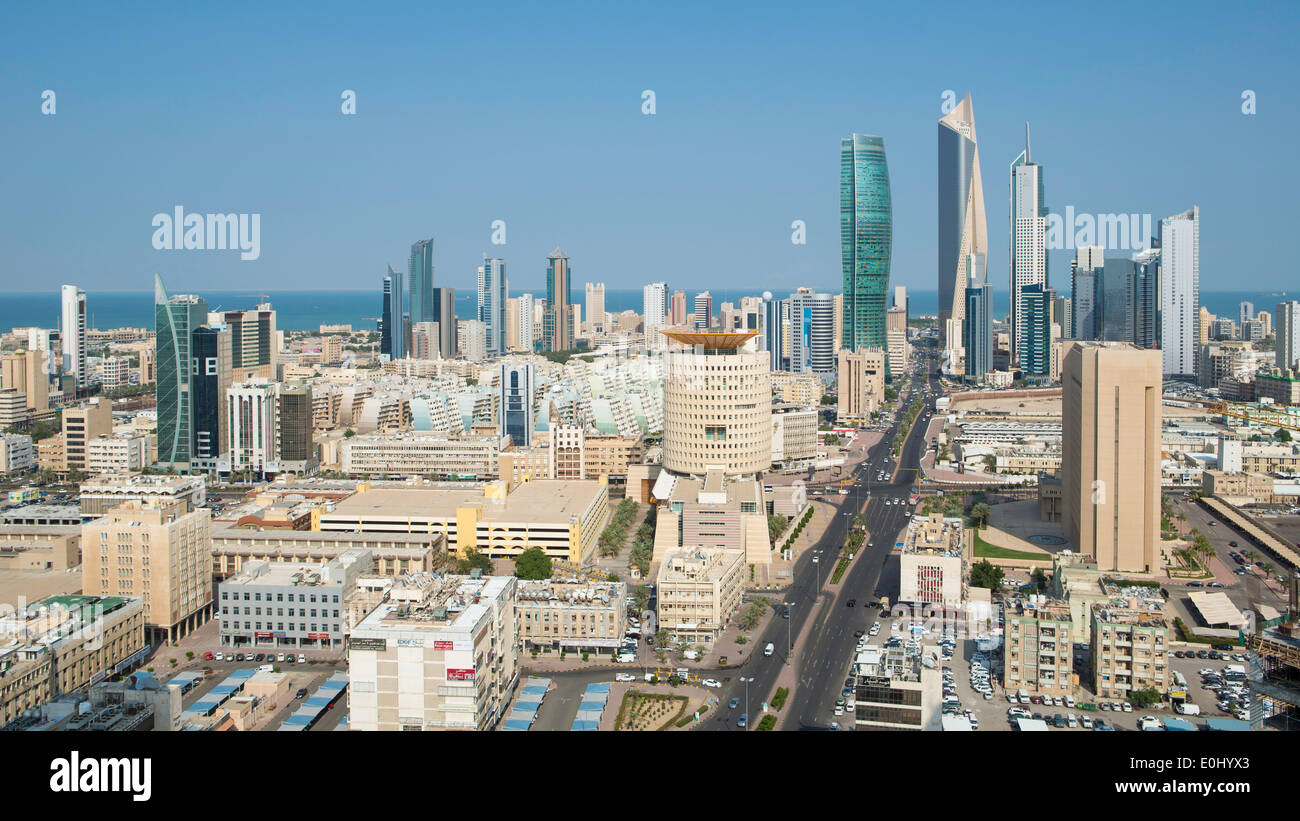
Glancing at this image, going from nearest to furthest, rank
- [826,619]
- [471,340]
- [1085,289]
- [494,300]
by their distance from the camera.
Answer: [826,619], [1085,289], [471,340], [494,300]

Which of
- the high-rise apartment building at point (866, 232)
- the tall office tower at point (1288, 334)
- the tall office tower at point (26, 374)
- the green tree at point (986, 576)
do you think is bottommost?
the green tree at point (986, 576)

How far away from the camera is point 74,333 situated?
27.9 meters

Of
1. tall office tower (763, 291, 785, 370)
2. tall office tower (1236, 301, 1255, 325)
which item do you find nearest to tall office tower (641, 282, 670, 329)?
tall office tower (763, 291, 785, 370)

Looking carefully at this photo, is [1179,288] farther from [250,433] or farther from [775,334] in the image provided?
[250,433]

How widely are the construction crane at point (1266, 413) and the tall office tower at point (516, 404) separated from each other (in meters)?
15.4

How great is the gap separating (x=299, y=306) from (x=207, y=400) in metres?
68.0

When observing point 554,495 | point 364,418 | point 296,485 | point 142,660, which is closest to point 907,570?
point 554,495

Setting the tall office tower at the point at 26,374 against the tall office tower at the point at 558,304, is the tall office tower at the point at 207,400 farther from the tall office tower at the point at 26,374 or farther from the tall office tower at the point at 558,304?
the tall office tower at the point at 558,304

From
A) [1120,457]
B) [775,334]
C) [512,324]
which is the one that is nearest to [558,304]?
[512,324]

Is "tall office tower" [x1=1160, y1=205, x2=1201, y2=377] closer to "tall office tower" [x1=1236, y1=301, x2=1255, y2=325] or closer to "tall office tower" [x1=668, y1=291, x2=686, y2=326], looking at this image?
"tall office tower" [x1=1236, y1=301, x2=1255, y2=325]

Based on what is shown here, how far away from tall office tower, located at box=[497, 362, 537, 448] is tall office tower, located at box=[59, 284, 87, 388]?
12.0 metres

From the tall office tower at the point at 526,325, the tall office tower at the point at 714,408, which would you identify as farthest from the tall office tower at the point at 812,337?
the tall office tower at the point at 714,408

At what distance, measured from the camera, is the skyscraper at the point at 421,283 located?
138 feet

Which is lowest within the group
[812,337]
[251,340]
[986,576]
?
[986,576]
